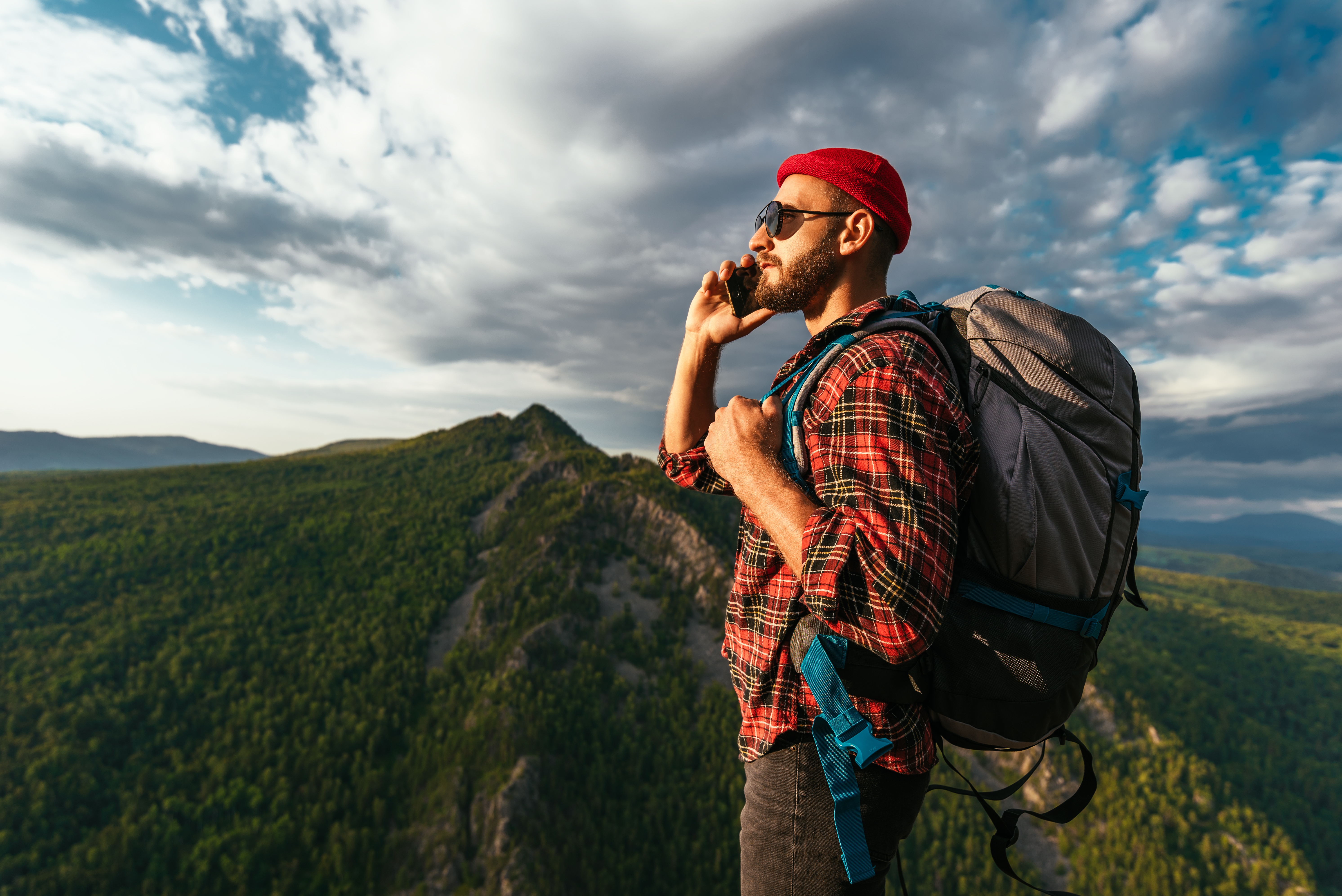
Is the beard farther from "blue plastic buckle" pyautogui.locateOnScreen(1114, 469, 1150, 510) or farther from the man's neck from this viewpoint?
"blue plastic buckle" pyautogui.locateOnScreen(1114, 469, 1150, 510)

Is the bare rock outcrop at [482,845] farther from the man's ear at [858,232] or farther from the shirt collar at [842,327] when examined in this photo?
the man's ear at [858,232]

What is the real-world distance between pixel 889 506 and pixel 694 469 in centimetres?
186

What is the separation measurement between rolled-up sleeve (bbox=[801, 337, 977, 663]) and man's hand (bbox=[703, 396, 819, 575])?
111 mm

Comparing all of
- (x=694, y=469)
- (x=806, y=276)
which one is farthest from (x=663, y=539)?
(x=806, y=276)

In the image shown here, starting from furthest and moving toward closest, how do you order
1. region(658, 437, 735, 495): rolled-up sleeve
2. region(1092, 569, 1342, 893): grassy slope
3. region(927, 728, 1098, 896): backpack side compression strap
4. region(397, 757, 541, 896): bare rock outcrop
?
1. region(1092, 569, 1342, 893): grassy slope
2. region(397, 757, 541, 896): bare rock outcrop
3. region(658, 437, 735, 495): rolled-up sleeve
4. region(927, 728, 1098, 896): backpack side compression strap

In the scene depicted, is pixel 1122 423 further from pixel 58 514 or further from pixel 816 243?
pixel 58 514

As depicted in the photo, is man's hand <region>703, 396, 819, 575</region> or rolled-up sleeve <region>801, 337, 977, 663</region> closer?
rolled-up sleeve <region>801, 337, 977, 663</region>

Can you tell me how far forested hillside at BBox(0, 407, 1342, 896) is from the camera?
59.8m

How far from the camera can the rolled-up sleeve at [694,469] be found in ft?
12.9

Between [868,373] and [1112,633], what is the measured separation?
17700 centimetres

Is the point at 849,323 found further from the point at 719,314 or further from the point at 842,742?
the point at 842,742

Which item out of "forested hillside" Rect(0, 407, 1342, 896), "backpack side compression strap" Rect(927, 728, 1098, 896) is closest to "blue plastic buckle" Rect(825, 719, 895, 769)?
"backpack side compression strap" Rect(927, 728, 1098, 896)

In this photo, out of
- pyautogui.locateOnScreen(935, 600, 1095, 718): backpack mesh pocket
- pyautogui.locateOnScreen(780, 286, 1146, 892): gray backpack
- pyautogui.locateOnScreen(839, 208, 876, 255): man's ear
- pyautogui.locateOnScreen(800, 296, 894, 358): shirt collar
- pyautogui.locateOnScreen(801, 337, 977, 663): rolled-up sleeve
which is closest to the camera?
pyautogui.locateOnScreen(801, 337, 977, 663): rolled-up sleeve

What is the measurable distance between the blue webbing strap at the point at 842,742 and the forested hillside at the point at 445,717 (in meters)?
69.1
